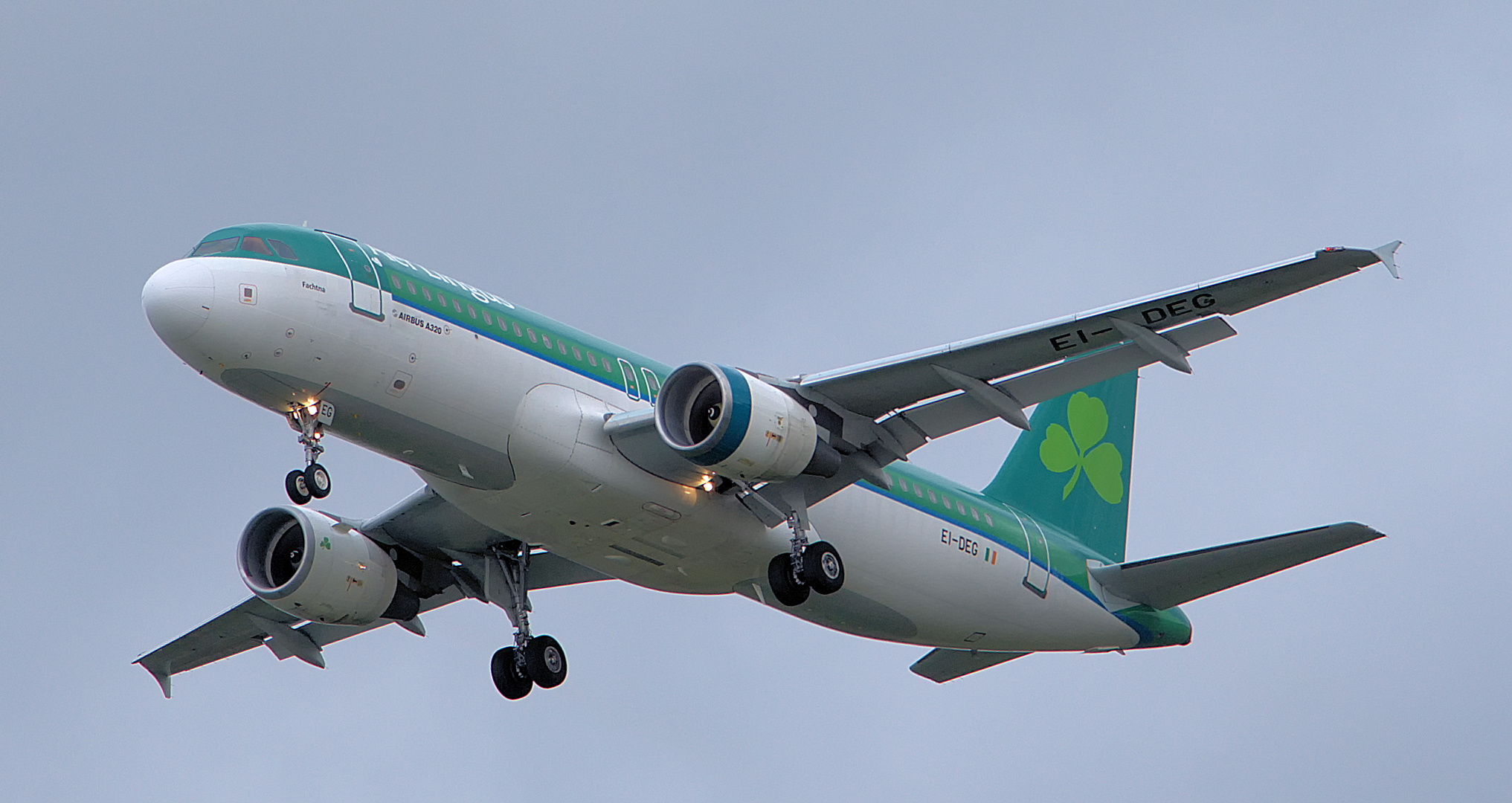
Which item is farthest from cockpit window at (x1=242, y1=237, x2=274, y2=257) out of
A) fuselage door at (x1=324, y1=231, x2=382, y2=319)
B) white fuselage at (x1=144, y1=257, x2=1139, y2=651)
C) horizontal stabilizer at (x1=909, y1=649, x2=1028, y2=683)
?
horizontal stabilizer at (x1=909, y1=649, x2=1028, y2=683)

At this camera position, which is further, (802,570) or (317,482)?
(802,570)

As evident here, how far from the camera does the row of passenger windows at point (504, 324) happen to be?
26719 mm

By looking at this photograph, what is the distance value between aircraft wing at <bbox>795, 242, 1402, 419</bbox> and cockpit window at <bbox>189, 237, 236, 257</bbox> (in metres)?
8.42

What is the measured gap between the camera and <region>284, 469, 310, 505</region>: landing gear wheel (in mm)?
25594

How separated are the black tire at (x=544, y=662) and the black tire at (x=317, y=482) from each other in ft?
21.0

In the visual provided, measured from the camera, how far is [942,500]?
3234 cm

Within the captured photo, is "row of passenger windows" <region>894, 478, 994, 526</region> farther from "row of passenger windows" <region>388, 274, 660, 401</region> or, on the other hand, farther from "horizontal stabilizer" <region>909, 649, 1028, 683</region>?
"row of passenger windows" <region>388, 274, 660, 401</region>

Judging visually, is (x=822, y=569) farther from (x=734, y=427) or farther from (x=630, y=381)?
(x=630, y=381)

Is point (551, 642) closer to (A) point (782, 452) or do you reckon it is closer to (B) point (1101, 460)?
(A) point (782, 452)

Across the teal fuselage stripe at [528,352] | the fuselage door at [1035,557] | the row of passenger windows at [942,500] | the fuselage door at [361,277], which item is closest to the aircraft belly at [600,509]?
the teal fuselage stripe at [528,352]

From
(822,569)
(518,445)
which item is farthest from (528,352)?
(822,569)

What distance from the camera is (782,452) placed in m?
27.0

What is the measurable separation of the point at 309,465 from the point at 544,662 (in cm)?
680

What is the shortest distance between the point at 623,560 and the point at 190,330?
309 inches
